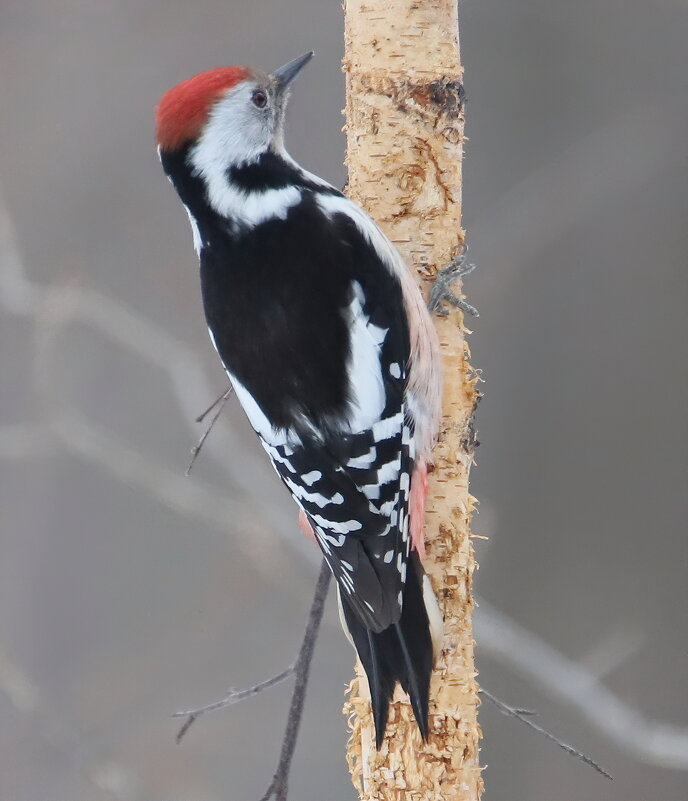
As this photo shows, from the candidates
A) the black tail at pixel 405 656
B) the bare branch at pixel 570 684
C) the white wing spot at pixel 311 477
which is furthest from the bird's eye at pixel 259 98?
the bare branch at pixel 570 684

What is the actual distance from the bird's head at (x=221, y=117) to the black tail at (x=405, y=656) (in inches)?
24.4

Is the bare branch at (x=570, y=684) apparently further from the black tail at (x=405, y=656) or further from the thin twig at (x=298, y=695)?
the thin twig at (x=298, y=695)

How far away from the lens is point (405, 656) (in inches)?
57.4

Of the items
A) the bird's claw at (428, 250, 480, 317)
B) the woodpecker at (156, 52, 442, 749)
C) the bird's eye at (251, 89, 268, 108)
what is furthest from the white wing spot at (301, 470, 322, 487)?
the bird's eye at (251, 89, 268, 108)

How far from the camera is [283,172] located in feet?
5.48

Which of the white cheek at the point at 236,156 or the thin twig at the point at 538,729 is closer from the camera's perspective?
the thin twig at the point at 538,729

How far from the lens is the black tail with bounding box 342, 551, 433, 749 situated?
4.73 ft

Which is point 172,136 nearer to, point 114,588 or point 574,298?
point 574,298

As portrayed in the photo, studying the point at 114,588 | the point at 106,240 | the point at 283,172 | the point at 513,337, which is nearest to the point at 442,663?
the point at 283,172

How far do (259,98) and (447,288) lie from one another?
0.39 meters

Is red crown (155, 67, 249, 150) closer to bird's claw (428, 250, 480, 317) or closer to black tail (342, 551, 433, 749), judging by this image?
bird's claw (428, 250, 480, 317)

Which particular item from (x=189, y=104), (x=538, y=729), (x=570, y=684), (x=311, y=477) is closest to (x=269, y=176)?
(x=189, y=104)

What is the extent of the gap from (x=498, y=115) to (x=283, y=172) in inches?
54.4

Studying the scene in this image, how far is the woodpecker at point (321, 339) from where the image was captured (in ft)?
5.03
